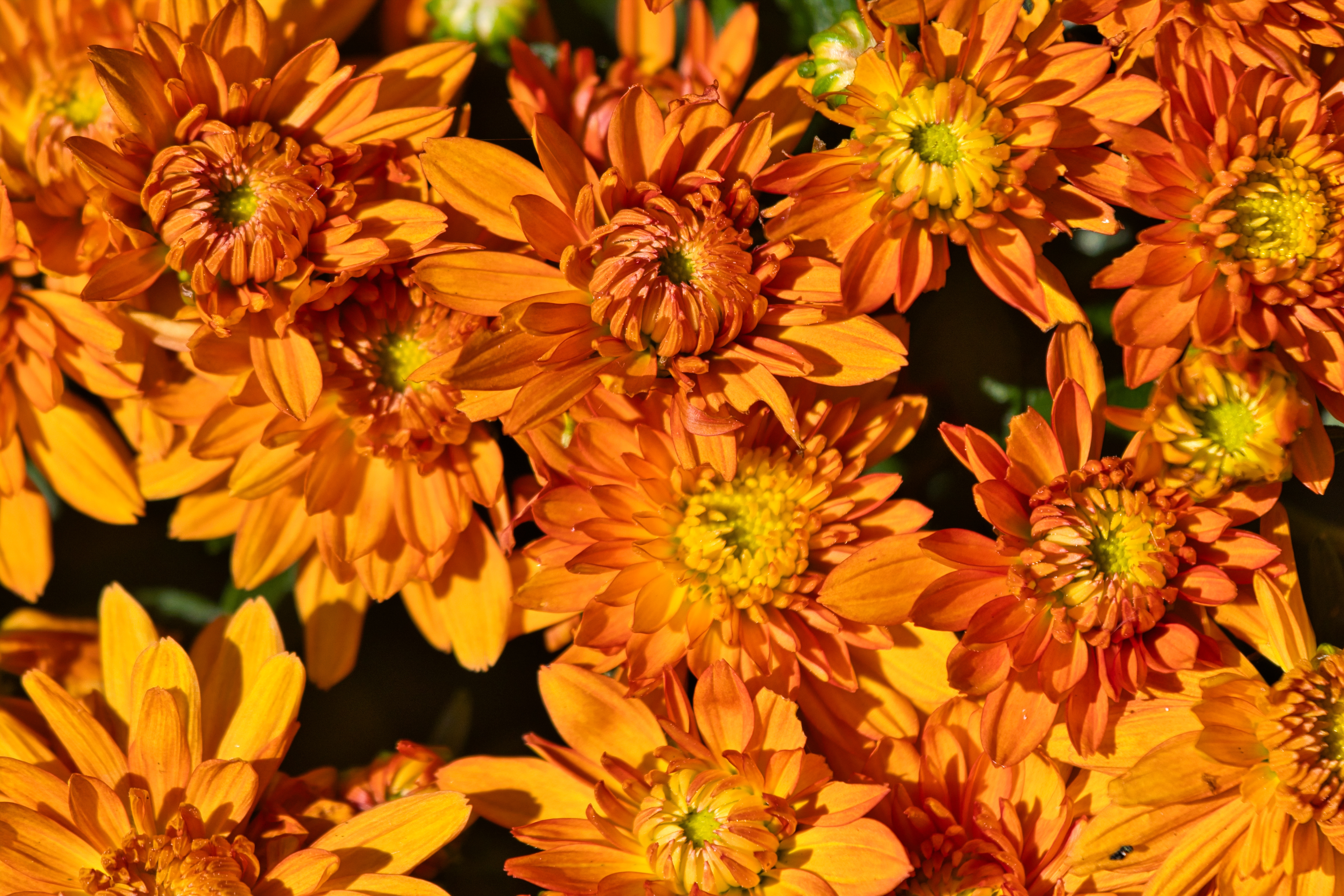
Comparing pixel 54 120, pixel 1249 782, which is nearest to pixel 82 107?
pixel 54 120

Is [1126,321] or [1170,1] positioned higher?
[1170,1]

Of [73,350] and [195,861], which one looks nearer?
[195,861]

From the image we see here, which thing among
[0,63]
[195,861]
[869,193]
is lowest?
[195,861]

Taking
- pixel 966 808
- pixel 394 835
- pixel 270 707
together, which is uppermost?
pixel 270 707

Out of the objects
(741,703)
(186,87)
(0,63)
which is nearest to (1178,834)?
(741,703)

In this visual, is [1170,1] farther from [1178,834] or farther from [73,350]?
[73,350]

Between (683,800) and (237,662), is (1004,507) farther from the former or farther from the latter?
(237,662)
